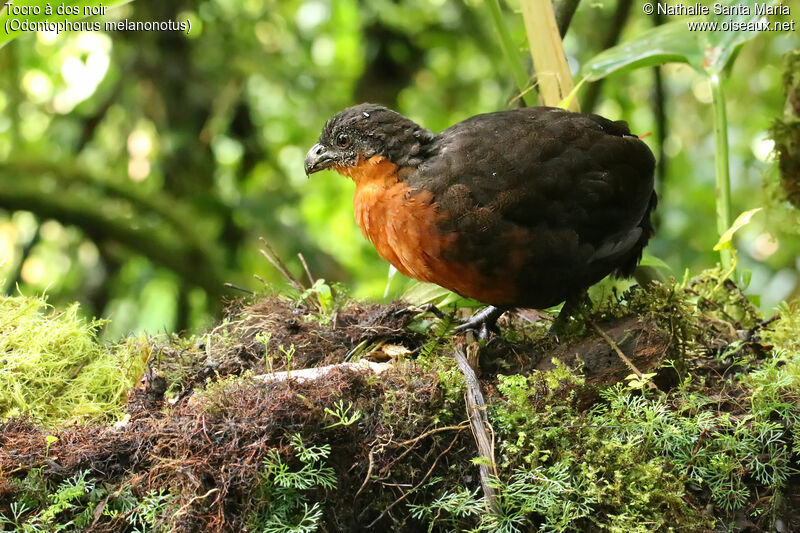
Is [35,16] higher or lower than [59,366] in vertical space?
higher

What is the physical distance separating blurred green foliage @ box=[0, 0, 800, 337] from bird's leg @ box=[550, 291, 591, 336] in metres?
1.63

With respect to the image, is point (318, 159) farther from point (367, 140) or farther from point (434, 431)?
point (434, 431)

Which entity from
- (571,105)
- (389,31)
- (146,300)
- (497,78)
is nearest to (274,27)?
(389,31)

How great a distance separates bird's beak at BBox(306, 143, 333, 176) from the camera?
237 cm

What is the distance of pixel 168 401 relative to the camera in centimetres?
192

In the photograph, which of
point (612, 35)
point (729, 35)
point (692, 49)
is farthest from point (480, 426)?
point (612, 35)

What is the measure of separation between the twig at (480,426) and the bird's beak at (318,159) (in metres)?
0.82

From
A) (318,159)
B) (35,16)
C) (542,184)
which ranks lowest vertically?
(542,184)

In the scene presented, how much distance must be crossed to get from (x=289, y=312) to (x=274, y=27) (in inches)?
122

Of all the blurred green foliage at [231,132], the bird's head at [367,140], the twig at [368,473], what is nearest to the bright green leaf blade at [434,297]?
the bird's head at [367,140]

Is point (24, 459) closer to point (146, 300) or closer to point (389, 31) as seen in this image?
point (146, 300)

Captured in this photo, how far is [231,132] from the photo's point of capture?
4812 mm

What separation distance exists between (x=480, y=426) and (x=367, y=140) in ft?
3.25

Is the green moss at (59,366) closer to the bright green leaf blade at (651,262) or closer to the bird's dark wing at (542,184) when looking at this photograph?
the bird's dark wing at (542,184)
